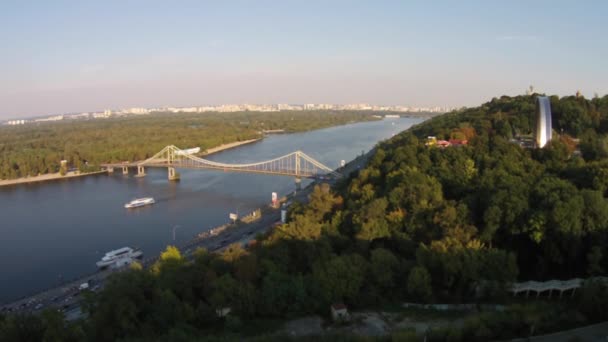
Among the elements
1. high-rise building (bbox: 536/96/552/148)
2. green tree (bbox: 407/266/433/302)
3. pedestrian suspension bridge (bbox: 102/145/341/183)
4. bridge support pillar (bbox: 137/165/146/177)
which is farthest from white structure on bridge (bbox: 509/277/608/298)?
bridge support pillar (bbox: 137/165/146/177)

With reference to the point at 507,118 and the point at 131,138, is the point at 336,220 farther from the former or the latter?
the point at 131,138

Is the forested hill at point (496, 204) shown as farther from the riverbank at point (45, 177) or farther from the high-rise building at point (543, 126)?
the riverbank at point (45, 177)

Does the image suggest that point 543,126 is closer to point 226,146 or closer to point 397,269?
point 397,269

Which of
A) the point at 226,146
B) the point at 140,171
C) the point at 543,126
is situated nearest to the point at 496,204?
the point at 543,126

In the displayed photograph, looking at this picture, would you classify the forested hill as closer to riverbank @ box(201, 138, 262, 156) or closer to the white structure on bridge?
the white structure on bridge

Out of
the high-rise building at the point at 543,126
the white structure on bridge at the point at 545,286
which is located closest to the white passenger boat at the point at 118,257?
the white structure on bridge at the point at 545,286
